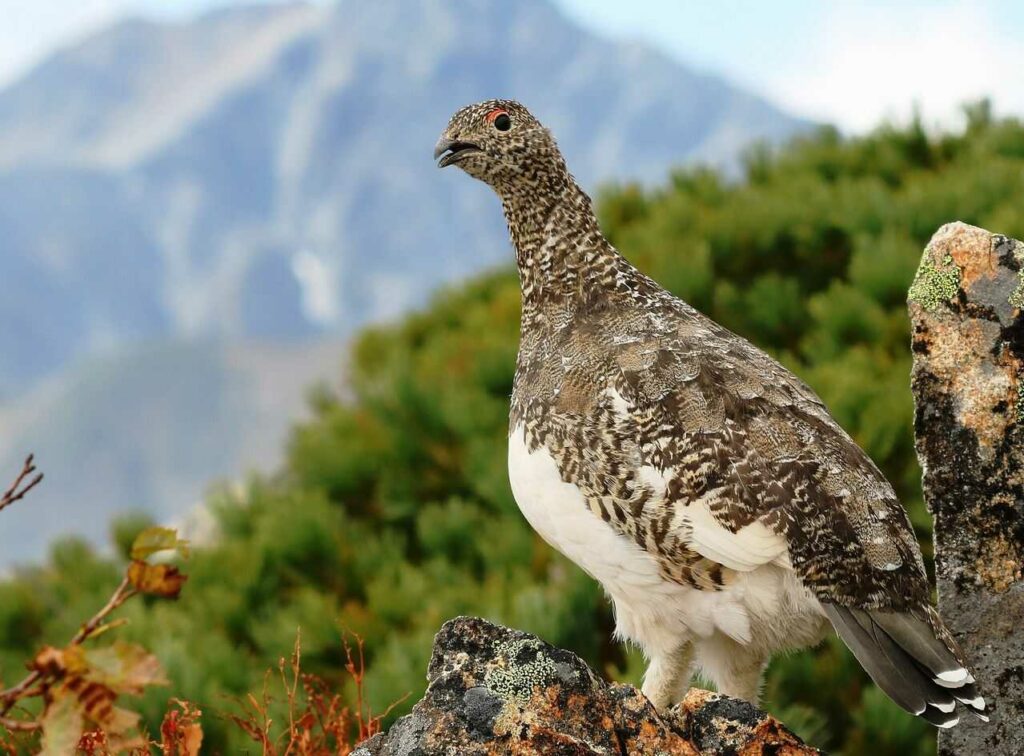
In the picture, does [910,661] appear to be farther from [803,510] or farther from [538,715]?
[538,715]

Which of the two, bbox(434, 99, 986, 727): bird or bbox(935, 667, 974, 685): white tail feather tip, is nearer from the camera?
bbox(935, 667, 974, 685): white tail feather tip

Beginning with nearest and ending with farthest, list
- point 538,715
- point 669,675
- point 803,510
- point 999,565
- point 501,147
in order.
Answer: point 538,715, point 803,510, point 999,565, point 669,675, point 501,147

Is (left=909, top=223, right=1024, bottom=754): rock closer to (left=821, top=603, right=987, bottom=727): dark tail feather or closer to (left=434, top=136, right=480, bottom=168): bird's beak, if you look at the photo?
(left=821, top=603, right=987, bottom=727): dark tail feather

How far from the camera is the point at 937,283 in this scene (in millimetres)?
2822

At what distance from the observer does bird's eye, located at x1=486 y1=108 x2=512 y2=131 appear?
3.41 m

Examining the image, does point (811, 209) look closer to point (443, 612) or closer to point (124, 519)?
point (443, 612)

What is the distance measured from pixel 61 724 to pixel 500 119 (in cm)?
251

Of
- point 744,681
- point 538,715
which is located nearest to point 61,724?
point 538,715

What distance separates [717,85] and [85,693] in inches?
6421

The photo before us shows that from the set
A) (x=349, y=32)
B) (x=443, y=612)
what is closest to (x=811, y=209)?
(x=443, y=612)

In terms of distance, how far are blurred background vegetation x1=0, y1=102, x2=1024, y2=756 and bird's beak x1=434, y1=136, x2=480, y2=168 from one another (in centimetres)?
168

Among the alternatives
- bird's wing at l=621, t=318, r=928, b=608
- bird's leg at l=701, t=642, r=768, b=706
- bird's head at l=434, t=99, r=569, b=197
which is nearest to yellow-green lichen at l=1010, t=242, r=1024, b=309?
bird's wing at l=621, t=318, r=928, b=608

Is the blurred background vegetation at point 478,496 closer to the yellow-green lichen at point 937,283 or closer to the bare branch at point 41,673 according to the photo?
the yellow-green lichen at point 937,283

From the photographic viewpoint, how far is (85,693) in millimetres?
1291
